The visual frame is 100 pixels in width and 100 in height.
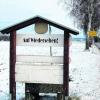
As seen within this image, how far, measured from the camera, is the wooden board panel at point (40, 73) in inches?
359

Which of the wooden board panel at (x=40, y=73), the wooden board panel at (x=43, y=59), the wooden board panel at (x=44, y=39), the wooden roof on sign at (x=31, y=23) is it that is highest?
the wooden roof on sign at (x=31, y=23)

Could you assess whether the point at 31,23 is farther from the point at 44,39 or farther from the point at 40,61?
the point at 40,61

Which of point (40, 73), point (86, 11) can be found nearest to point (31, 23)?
point (40, 73)

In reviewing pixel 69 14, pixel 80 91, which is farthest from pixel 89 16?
pixel 80 91

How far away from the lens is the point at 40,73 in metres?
9.16

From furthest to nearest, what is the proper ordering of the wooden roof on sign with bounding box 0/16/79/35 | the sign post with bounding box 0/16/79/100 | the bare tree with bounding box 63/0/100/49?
the bare tree with bounding box 63/0/100/49 < the sign post with bounding box 0/16/79/100 < the wooden roof on sign with bounding box 0/16/79/35

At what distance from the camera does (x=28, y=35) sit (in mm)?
9195

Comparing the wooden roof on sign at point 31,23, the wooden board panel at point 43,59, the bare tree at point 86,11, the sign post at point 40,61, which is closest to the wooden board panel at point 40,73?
the sign post at point 40,61

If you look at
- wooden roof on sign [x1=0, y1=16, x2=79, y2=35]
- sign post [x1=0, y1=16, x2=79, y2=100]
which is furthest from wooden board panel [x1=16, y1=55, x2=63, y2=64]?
wooden roof on sign [x1=0, y1=16, x2=79, y2=35]

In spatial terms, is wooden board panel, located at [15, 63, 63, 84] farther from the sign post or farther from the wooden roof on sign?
the wooden roof on sign

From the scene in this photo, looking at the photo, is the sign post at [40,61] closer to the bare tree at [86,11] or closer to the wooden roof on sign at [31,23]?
the wooden roof on sign at [31,23]

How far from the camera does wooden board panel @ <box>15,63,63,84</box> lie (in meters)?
9.12

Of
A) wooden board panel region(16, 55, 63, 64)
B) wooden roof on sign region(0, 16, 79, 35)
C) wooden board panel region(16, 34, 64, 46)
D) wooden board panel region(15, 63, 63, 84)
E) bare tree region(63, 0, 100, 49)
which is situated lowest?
wooden board panel region(15, 63, 63, 84)

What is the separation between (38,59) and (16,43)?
0.62 m
